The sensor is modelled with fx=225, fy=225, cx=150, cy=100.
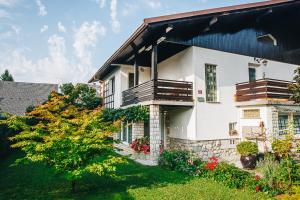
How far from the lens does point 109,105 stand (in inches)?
819

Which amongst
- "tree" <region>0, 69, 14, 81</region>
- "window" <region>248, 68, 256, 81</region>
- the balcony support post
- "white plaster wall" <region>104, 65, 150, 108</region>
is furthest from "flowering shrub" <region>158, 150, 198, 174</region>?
"tree" <region>0, 69, 14, 81</region>

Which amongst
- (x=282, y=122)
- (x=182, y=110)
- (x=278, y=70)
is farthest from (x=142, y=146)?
(x=278, y=70)

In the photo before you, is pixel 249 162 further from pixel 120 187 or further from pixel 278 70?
pixel 278 70

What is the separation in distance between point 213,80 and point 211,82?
19 centimetres

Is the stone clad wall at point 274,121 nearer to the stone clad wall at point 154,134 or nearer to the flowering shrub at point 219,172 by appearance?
the flowering shrub at point 219,172

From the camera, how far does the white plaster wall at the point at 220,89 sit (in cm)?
1284

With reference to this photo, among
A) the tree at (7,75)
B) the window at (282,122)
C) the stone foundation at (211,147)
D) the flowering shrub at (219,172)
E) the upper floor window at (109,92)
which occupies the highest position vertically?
the tree at (7,75)

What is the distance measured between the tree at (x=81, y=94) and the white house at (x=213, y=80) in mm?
7961

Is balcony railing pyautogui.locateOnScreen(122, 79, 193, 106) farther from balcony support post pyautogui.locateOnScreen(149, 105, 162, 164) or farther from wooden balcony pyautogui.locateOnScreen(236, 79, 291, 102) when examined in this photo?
wooden balcony pyautogui.locateOnScreen(236, 79, 291, 102)

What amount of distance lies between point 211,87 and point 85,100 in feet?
48.5

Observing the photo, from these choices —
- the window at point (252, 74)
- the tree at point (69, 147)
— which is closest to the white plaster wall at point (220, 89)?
the window at point (252, 74)

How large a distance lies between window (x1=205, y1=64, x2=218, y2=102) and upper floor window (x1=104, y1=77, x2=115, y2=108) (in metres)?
9.03

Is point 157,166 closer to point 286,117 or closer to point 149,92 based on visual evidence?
point 149,92

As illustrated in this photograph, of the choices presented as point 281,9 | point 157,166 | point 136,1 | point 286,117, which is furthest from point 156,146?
point 281,9
